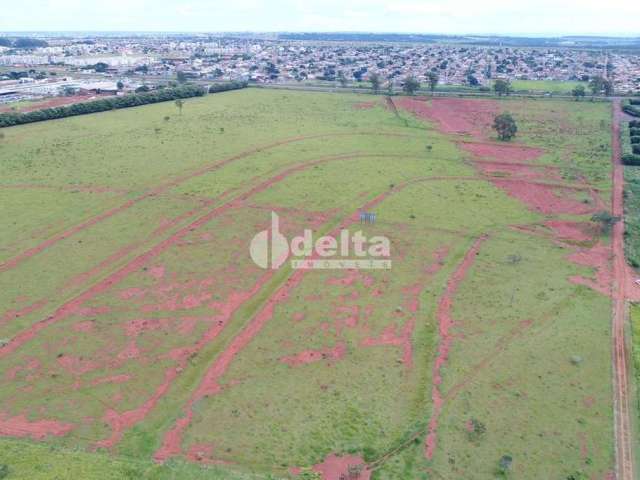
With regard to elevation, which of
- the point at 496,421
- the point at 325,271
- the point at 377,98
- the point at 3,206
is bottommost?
the point at 496,421

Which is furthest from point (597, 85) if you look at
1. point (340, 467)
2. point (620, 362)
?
point (340, 467)

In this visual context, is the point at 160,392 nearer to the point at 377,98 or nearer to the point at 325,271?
the point at 325,271

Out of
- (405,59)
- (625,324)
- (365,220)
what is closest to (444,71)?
(405,59)

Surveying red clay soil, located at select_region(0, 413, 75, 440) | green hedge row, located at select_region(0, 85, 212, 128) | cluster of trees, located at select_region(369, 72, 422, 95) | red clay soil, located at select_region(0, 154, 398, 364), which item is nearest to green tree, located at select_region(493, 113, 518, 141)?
red clay soil, located at select_region(0, 154, 398, 364)

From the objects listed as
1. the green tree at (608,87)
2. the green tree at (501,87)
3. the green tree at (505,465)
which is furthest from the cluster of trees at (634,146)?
the green tree at (505,465)

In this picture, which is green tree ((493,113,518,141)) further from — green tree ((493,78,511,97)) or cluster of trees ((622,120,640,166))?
green tree ((493,78,511,97))
